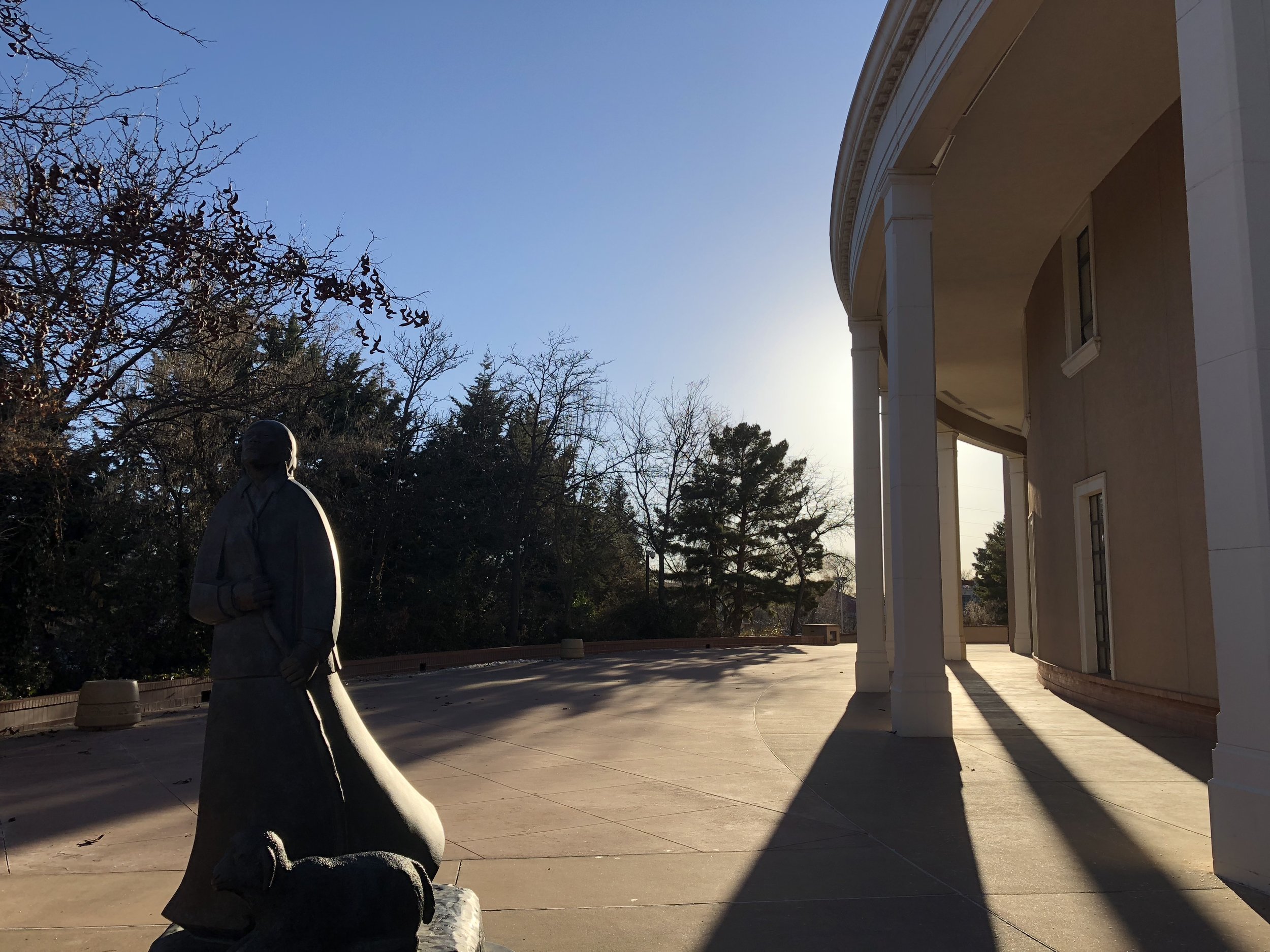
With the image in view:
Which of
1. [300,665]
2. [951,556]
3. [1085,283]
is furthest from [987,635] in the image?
[300,665]

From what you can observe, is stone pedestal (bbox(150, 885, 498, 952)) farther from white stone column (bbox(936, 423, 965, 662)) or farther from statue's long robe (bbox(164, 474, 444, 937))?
white stone column (bbox(936, 423, 965, 662))

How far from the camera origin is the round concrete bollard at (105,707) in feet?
41.7

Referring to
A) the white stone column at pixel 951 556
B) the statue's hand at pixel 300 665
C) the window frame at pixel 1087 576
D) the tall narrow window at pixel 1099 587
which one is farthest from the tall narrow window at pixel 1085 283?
the statue's hand at pixel 300 665

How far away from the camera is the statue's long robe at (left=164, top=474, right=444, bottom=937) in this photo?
3568 millimetres

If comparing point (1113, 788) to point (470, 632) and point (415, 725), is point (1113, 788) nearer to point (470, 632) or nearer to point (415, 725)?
point (415, 725)

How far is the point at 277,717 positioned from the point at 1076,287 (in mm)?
14390

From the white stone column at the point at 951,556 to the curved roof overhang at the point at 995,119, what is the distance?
7.32 meters

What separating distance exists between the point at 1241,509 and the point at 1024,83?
24.2 ft

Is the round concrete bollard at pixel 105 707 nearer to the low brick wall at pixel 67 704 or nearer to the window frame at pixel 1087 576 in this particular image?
the low brick wall at pixel 67 704

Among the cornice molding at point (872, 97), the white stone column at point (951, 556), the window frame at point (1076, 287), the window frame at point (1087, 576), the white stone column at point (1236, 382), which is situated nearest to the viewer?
the white stone column at point (1236, 382)

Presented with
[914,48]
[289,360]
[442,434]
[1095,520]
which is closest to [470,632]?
[442,434]

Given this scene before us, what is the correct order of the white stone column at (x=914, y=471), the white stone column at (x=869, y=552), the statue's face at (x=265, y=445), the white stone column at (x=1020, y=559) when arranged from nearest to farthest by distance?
1. the statue's face at (x=265, y=445)
2. the white stone column at (x=914, y=471)
3. the white stone column at (x=869, y=552)
4. the white stone column at (x=1020, y=559)

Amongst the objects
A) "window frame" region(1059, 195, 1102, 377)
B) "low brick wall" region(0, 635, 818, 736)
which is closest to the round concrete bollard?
"low brick wall" region(0, 635, 818, 736)

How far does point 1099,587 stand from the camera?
1436 cm
